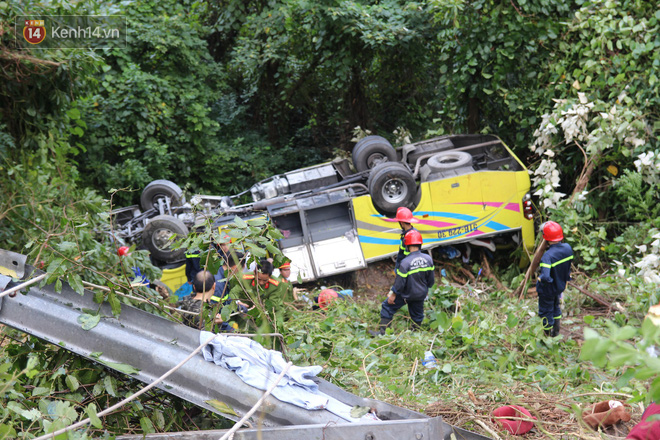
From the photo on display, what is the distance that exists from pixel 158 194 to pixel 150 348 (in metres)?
6.20

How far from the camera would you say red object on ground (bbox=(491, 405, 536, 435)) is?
2973mm

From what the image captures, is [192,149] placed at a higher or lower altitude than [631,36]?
lower

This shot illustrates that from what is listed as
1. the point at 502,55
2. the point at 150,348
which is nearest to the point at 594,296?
the point at 502,55

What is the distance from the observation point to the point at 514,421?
9.90ft

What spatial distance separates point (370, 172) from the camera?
786 centimetres

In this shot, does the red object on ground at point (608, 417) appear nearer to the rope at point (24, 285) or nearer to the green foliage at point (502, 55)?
the rope at point (24, 285)

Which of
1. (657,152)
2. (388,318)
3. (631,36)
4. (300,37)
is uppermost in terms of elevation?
(300,37)

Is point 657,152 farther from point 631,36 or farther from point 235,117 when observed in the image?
point 235,117

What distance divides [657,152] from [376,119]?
22.2 ft

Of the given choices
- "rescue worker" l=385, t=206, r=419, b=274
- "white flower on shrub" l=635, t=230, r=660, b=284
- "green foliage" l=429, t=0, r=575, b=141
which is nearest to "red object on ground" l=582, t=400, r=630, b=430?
"white flower on shrub" l=635, t=230, r=660, b=284

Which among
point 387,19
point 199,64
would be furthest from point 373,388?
point 199,64

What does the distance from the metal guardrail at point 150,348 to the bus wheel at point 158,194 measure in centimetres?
586

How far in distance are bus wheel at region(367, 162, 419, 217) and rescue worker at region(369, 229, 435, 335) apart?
4.29 ft

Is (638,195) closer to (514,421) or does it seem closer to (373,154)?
(373,154)
